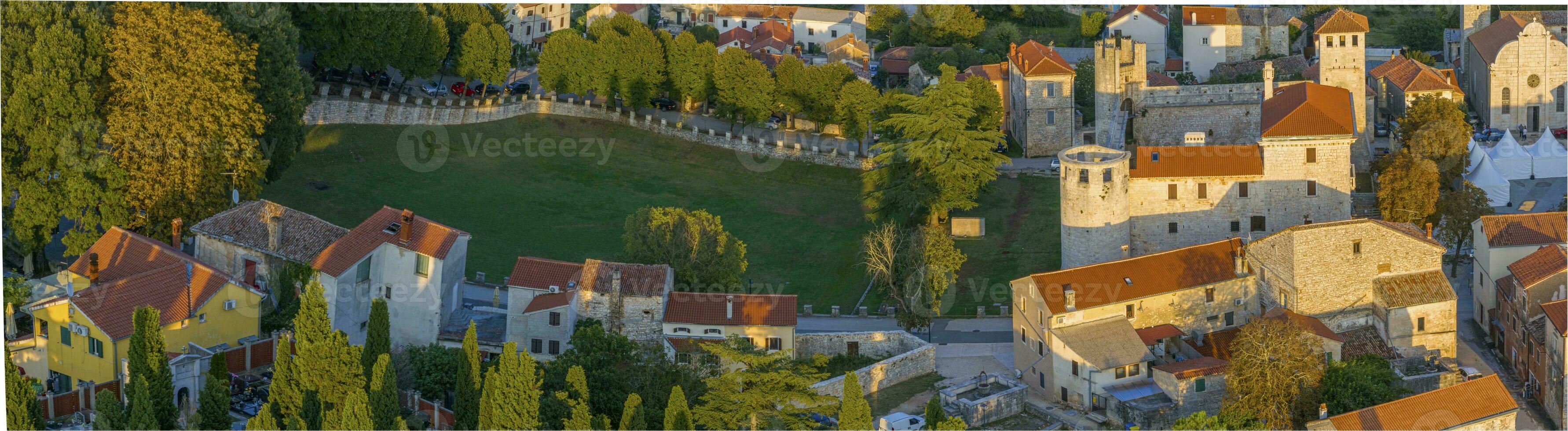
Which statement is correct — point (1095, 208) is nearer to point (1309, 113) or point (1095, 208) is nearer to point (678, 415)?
point (1309, 113)

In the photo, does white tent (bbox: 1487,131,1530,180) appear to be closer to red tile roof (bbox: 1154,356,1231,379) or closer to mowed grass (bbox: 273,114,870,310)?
red tile roof (bbox: 1154,356,1231,379)

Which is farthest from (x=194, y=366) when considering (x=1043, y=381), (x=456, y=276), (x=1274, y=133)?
(x=1274, y=133)

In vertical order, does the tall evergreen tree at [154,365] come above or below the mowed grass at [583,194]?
below

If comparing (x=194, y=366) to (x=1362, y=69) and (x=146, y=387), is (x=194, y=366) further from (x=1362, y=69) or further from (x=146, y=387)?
(x=1362, y=69)

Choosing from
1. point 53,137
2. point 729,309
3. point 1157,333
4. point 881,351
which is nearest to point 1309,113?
point 1157,333

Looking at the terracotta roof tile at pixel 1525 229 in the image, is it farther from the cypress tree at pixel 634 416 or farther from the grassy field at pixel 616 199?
the cypress tree at pixel 634 416

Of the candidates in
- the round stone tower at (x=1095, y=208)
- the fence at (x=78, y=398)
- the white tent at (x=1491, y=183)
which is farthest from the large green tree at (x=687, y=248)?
the white tent at (x=1491, y=183)
